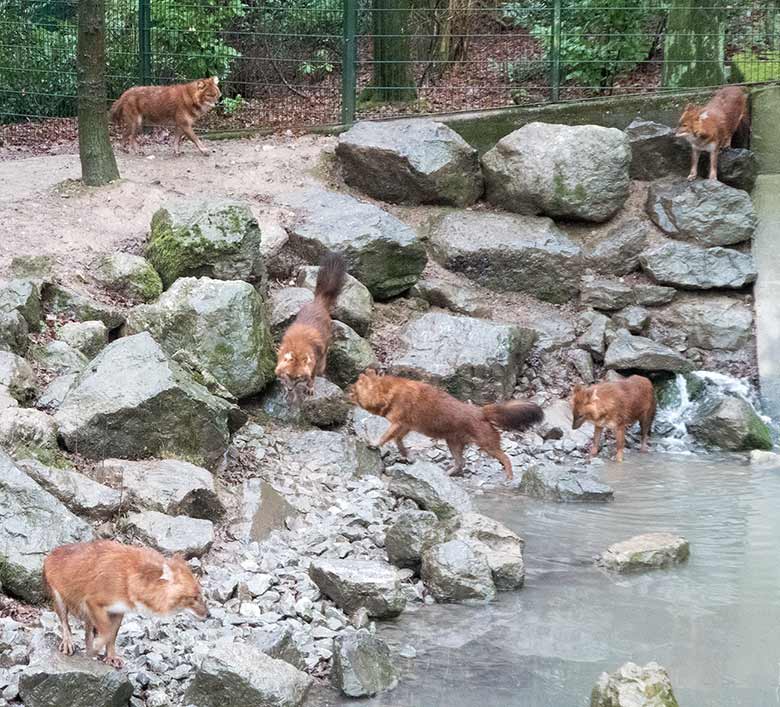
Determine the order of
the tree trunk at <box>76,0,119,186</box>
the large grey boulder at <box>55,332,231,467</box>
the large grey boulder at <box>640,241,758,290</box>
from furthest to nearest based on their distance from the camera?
the large grey boulder at <box>640,241,758,290</box>
the tree trunk at <box>76,0,119,186</box>
the large grey boulder at <box>55,332,231,467</box>

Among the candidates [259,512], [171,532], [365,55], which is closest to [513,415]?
[259,512]

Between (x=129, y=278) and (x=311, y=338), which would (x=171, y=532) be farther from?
(x=129, y=278)

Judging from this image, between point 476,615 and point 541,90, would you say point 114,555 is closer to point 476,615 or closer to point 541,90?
point 476,615

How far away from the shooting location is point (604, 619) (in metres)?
7.39

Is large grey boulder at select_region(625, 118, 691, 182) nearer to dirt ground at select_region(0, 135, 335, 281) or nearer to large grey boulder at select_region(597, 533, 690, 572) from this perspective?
dirt ground at select_region(0, 135, 335, 281)

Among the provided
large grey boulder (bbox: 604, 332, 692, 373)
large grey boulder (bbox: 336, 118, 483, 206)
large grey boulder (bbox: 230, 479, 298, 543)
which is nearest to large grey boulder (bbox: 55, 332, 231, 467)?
large grey boulder (bbox: 230, 479, 298, 543)

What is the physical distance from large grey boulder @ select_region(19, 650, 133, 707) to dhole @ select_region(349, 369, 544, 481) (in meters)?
4.86

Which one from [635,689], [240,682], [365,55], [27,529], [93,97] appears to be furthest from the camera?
[365,55]

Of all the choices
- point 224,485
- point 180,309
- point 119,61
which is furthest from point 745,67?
point 224,485

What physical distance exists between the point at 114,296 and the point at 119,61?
7.10m

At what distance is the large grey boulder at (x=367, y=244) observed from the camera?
12.6 metres

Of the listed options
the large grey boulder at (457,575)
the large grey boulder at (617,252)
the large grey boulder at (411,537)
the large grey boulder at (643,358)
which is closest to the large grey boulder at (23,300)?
the large grey boulder at (411,537)

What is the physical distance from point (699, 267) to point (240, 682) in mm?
9178

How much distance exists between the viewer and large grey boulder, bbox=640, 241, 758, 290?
44.2ft
